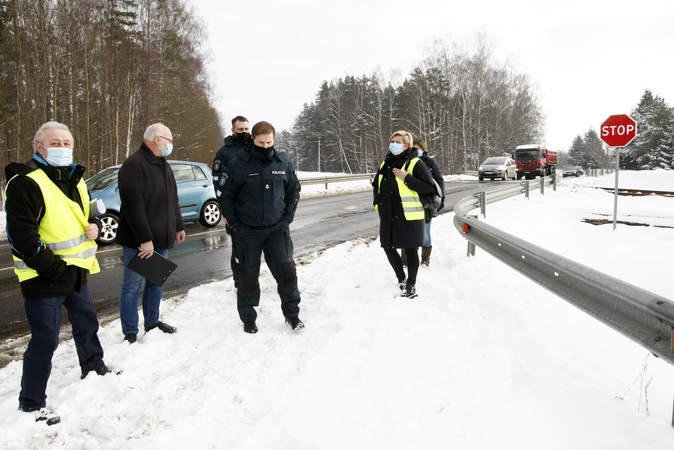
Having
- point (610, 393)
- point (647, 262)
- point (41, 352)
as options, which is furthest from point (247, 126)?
point (647, 262)

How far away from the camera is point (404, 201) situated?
4.59 metres

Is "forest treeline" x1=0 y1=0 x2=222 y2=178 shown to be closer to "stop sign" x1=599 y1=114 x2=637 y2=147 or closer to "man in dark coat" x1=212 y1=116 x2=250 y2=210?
"man in dark coat" x1=212 y1=116 x2=250 y2=210

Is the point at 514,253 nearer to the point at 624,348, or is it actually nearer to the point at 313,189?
the point at 624,348

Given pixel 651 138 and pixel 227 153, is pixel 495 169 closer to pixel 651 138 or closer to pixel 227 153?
pixel 227 153

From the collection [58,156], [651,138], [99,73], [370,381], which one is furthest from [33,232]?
[651,138]

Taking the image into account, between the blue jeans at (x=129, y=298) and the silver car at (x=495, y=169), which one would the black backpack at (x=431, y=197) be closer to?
the blue jeans at (x=129, y=298)

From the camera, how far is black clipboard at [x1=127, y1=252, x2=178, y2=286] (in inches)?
143

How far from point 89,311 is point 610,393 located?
11.8ft

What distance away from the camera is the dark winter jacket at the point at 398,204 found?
4539 mm

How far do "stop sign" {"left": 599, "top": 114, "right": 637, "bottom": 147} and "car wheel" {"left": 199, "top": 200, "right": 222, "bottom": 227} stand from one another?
34.2 feet

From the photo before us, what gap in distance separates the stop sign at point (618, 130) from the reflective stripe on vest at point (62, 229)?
1209 cm

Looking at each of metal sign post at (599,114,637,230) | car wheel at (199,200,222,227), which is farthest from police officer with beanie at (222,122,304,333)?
metal sign post at (599,114,637,230)

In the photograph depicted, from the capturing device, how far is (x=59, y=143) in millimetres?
2756

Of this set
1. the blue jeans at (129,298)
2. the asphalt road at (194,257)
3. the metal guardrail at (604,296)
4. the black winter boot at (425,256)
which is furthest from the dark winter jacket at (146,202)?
the black winter boot at (425,256)
